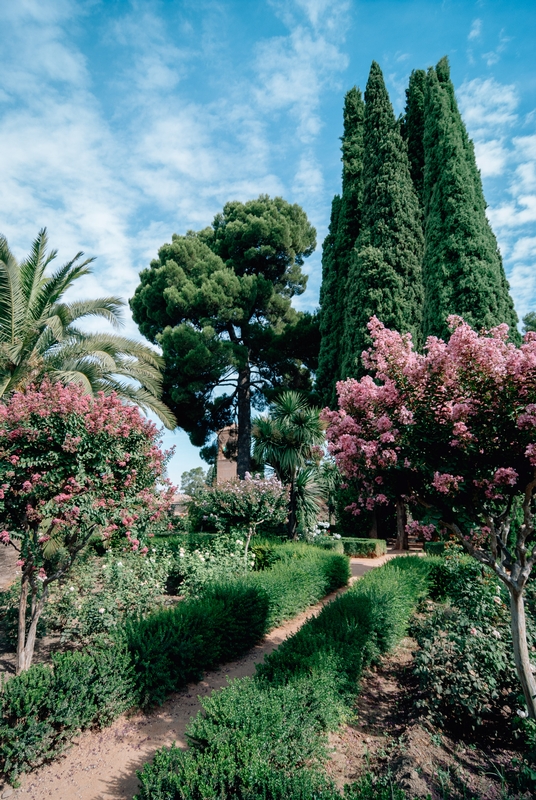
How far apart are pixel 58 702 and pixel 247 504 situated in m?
8.17

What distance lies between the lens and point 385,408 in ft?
14.4

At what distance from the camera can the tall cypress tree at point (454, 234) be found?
14641 millimetres

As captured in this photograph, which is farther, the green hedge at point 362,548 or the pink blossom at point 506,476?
the green hedge at point 362,548

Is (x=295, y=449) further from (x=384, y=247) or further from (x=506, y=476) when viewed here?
(x=506, y=476)

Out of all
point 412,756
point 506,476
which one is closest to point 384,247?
point 506,476

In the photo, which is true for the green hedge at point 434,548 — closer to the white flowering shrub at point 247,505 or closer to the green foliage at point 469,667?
the white flowering shrub at point 247,505

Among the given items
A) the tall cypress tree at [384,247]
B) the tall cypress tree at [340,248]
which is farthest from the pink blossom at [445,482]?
the tall cypress tree at [340,248]

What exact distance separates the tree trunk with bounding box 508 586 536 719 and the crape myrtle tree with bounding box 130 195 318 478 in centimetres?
1558

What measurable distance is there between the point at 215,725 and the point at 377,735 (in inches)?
69.5

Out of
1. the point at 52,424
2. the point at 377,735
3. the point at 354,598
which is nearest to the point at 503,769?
the point at 377,735

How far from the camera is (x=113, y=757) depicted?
3840 millimetres

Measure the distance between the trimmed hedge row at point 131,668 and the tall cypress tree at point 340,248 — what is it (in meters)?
11.9

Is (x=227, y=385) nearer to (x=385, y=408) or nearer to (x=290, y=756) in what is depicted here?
(x=385, y=408)

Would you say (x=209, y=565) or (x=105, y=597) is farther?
(x=209, y=565)
